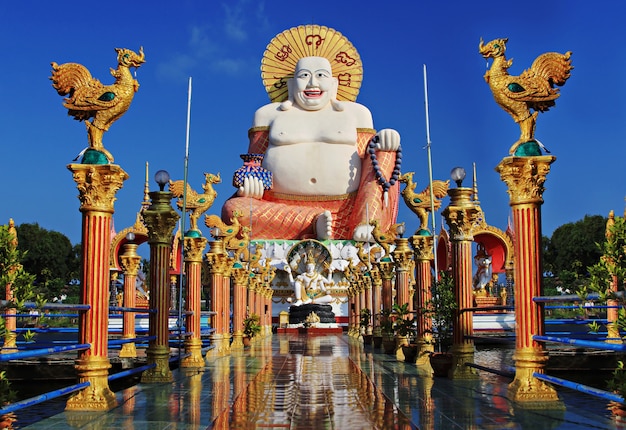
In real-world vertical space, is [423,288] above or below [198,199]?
below

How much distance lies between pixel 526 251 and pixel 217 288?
10.9m

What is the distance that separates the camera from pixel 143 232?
24.5m

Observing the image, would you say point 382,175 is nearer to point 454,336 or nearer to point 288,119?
point 288,119

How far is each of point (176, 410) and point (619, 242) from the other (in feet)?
15.1

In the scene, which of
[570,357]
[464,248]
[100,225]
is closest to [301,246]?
[570,357]

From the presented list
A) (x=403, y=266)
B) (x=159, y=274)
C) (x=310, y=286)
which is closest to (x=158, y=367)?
(x=159, y=274)

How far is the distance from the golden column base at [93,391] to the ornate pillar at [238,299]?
13.7m

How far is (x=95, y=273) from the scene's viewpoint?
→ 26.5 feet

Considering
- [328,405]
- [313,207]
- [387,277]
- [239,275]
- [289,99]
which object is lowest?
[328,405]

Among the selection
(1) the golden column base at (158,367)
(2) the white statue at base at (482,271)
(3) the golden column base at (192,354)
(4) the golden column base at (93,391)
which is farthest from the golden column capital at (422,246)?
(2) the white statue at base at (482,271)

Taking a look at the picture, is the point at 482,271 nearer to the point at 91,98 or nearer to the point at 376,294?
the point at 376,294

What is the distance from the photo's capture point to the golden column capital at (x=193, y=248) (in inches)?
561

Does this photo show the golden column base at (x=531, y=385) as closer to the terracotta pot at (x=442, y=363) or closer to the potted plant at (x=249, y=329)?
the terracotta pot at (x=442, y=363)

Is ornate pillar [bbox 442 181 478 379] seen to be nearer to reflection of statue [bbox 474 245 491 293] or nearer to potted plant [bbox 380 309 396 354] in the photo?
potted plant [bbox 380 309 396 354]
